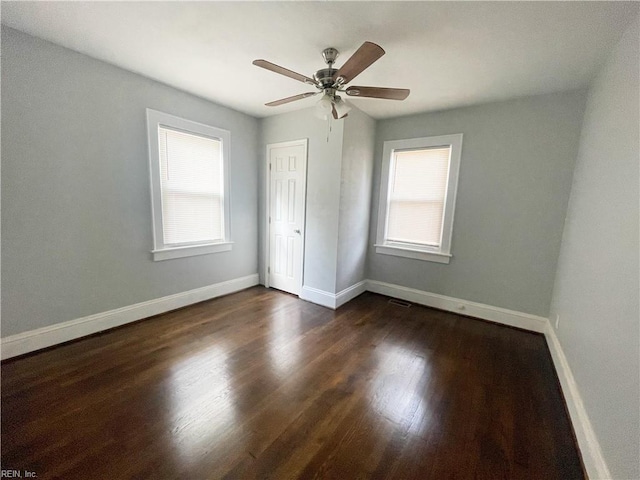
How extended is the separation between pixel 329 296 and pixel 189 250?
6.16 feet

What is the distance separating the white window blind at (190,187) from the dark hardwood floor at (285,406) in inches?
45.0

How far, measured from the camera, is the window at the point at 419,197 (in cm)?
317

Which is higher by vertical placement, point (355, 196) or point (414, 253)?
point (355, 196)

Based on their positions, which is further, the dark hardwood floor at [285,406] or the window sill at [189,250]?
the window sill at [189,250]

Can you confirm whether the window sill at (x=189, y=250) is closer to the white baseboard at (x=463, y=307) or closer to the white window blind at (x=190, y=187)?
the white window blind at (x=190, y=187)

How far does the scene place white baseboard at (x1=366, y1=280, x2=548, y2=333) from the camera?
110 inches

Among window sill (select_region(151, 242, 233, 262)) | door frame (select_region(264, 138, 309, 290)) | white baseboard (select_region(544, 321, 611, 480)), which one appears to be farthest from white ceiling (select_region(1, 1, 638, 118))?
white baseboard (select_region(544, 321, 611, 480))

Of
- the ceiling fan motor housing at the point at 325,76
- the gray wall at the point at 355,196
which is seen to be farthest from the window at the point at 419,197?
the ceiling fan motor housing at the point at 325,76

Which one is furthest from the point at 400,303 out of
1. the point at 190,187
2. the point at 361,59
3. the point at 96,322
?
the point at 96,322

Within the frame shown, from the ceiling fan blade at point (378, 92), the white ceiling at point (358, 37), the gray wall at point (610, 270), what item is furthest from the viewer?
the ceiling fan blade at point (378, 92)

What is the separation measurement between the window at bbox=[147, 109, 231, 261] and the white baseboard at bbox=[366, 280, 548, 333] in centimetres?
246

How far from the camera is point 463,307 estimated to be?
10.5 ft

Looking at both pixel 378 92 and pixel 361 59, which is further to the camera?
pixel 378 92

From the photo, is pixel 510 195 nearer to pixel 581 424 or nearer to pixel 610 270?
pixel 610 270
